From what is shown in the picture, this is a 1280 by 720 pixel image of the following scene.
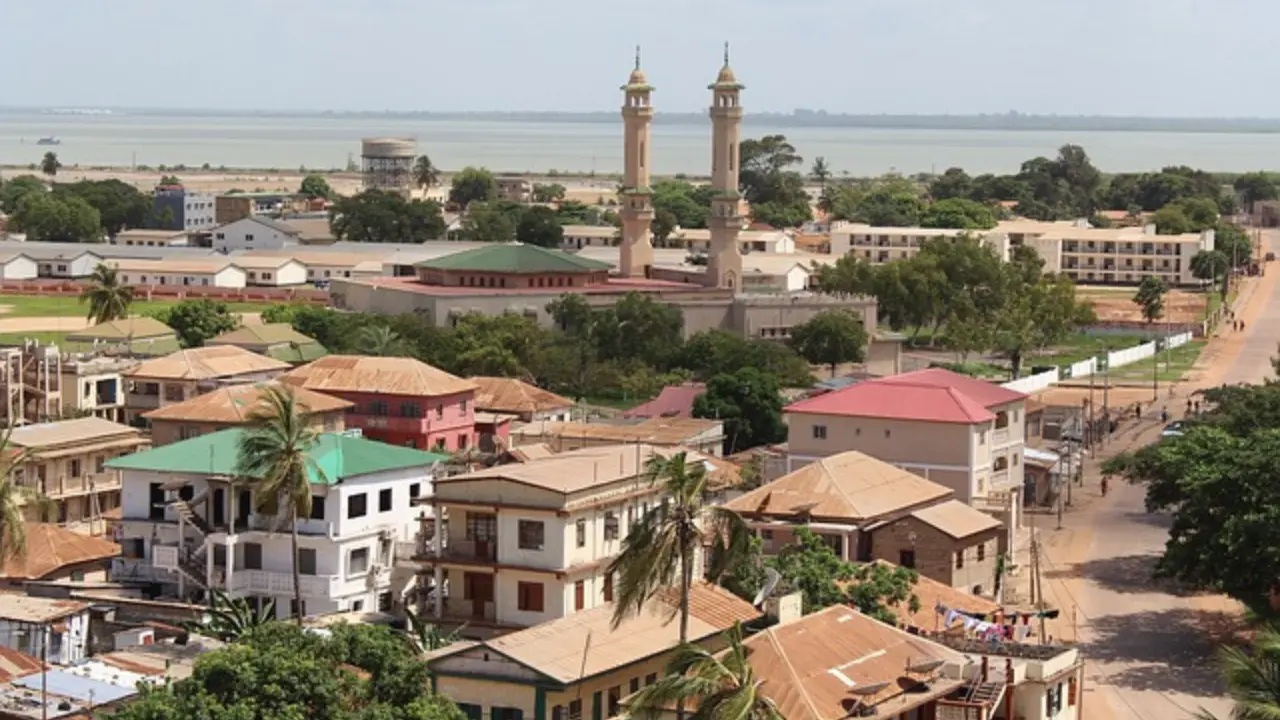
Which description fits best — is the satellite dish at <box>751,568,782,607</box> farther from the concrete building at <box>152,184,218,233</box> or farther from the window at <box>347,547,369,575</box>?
the concrete building at <box>152,184,218,233</box>

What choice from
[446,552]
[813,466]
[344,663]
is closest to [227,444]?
[446,552]

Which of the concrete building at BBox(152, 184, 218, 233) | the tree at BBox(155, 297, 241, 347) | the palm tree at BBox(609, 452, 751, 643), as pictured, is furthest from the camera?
the concrete building at BBox(152, 184, 218, 233)

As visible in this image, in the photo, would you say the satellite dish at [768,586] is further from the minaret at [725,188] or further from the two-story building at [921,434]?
the minaret at [725,188]

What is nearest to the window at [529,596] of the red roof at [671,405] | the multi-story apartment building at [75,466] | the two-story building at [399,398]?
the multi-story apartment building at [75,466]

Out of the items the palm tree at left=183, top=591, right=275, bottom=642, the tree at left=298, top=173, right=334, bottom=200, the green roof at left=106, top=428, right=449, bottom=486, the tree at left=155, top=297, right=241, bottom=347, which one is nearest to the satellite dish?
the palm tree at left=183, top=591, right=275, bottom=642

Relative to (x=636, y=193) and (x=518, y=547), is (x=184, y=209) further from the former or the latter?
(x=518, y=547)

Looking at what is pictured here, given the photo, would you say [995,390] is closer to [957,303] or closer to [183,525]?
[183,525]
